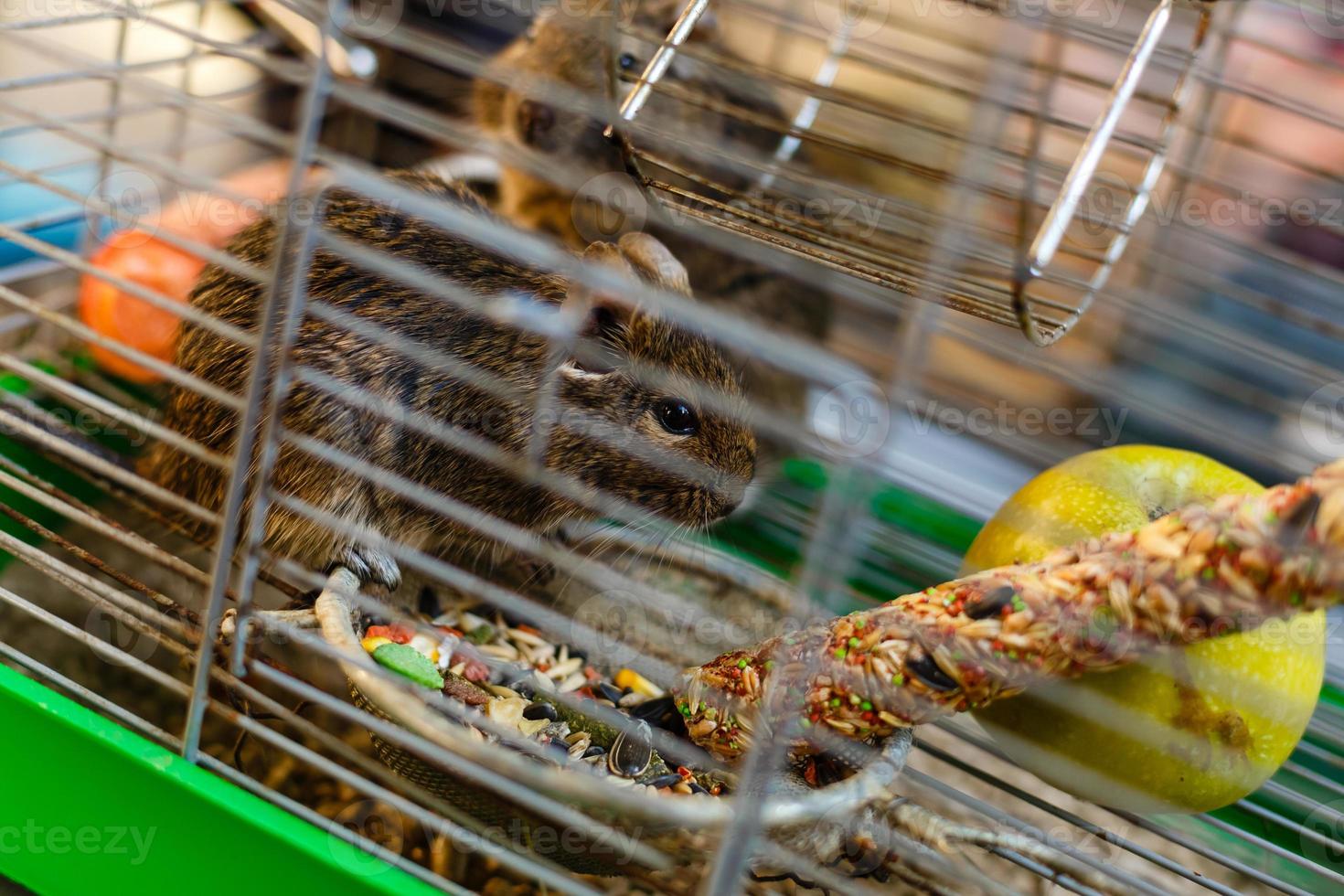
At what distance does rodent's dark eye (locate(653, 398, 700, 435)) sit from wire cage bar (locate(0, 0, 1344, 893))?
3 cm

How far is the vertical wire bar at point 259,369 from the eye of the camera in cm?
91

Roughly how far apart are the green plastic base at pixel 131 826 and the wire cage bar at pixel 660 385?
0.11ft

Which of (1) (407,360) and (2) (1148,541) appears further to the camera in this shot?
(1) (407,360)

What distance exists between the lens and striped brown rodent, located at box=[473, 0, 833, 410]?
6.72 ft

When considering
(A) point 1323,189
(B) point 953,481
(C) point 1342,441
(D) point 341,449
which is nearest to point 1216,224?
(A) point 1323,189

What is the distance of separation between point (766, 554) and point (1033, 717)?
917 millimetres

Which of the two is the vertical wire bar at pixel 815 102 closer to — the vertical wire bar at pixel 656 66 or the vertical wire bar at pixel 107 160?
the vertical wire bar at pixel 656 66

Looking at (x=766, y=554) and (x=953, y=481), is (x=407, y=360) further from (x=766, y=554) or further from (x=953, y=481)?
(x=953, y=481)

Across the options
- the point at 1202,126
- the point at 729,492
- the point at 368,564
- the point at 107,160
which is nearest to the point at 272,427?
the point at 368,564

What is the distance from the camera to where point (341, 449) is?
1302 millimetres

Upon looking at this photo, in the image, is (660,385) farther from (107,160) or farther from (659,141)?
(107,160)

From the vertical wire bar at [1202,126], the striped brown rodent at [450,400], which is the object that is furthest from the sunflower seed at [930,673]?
the vertical wire bar at [1202,126]

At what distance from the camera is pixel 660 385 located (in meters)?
1.34

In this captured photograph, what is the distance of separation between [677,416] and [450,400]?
0.98 ft
